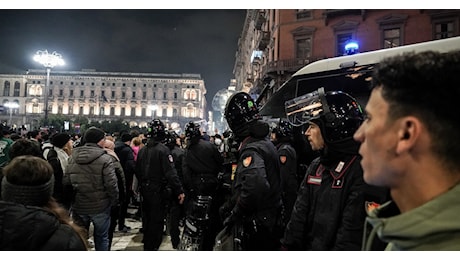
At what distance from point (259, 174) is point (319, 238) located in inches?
36.2

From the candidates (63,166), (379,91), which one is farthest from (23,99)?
(379,91)

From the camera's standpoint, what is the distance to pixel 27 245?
1680 millimetres

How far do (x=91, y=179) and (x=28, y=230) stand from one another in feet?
9.41

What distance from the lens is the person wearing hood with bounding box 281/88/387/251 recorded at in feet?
6.89

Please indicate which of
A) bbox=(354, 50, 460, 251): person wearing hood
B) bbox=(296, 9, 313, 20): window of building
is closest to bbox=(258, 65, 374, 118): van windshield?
bbox=(354, 50, 460, 251): person wearing hood

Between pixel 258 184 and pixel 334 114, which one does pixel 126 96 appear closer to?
pixel 258 184

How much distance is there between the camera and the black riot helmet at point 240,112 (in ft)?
12.2

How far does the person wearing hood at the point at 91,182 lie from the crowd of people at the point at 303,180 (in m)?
0.01

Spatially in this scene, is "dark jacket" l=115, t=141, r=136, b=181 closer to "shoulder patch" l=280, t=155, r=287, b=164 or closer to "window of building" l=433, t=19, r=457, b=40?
"shoulder patch" l=280, t=155, r=287, b=164

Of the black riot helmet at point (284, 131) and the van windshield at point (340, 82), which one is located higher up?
the van windshield at point (340, 82)

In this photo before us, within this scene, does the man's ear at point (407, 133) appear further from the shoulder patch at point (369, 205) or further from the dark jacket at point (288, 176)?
the dark jacket at point (288, 176)

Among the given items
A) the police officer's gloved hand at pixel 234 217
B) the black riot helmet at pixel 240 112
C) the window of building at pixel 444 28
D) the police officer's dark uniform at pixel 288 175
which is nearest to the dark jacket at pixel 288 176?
the police officer's dark uniform at pixel 288 175

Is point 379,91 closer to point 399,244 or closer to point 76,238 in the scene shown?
point 399,244

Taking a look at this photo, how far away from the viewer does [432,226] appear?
0.88 metres
